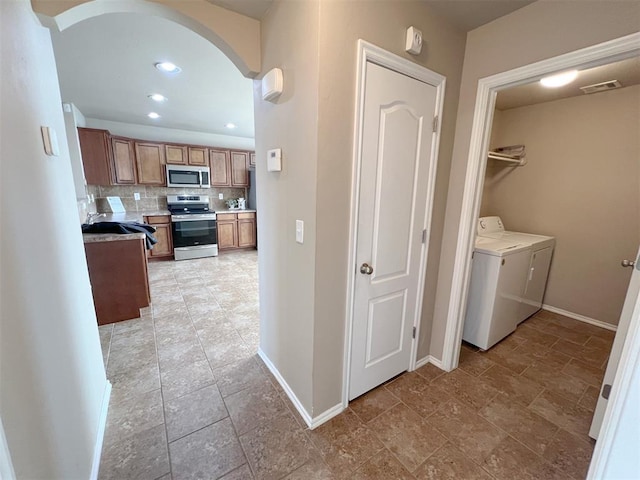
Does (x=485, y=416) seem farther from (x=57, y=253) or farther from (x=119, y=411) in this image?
(x=57, y=253)

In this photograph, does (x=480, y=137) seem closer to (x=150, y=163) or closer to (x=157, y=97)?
(x=157, y=97)

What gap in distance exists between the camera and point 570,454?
143cm

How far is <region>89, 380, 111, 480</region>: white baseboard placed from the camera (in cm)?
128

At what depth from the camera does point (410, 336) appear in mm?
1988

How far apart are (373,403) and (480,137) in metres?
1.89

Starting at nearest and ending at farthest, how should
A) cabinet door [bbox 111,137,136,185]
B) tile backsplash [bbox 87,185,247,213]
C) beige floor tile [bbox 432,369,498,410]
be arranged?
beige floor tile [bbox 432,369,498,410] < cabinet door [bbox 111,137,136,185] < tile backsplash [bbox 87,185,247,213]

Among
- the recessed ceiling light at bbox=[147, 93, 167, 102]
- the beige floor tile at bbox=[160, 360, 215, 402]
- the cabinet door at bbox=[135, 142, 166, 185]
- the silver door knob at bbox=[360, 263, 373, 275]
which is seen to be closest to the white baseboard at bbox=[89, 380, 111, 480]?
the beige floor tile at bbox=[160, 360, 215, 402]

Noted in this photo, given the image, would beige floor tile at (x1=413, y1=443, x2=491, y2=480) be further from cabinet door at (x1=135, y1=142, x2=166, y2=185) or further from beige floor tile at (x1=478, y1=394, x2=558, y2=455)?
cabinet door at (x1=135, y1=142, x2=166, y2=185)

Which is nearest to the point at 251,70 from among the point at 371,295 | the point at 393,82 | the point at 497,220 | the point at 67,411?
the point at 393,82

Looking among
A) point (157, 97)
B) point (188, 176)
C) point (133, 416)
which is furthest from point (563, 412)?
point (188, 176)

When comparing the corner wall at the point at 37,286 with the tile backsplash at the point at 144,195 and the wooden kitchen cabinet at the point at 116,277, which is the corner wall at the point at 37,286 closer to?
the wooden kitchen cabinet at the point at 116,277

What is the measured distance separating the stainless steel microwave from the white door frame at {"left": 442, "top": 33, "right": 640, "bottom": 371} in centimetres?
476

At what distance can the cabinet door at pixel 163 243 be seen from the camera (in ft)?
15.7

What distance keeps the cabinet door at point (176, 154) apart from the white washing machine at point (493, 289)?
16.5 feet
